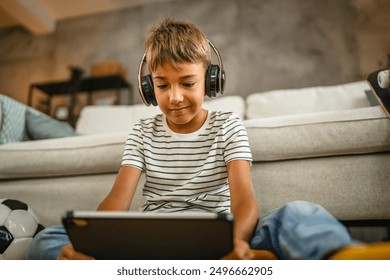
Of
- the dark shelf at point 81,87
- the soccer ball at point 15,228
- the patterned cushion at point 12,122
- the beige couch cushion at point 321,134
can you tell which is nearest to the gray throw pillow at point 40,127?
the patterned cushion at point 12,122

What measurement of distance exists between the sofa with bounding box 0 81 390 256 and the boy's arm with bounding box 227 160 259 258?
0.84ft

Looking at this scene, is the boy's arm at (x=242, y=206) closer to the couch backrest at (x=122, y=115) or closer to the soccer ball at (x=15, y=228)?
the soccer ball at (x=15, y=228)

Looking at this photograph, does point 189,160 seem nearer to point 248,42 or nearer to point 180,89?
point 180,89

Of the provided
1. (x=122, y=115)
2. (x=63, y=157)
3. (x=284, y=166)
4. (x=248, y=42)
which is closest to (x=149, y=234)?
(x=284, y=166)

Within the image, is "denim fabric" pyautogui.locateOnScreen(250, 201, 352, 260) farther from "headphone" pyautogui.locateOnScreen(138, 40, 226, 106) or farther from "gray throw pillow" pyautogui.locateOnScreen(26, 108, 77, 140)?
"gray throw pillow" pyautogui.locateOnScreen(26, 108, 77, 140)

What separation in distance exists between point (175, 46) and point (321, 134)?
17.9 inches

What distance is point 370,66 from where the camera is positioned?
6.36 ft

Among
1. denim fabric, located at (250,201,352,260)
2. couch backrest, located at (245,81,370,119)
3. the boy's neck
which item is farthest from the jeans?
couch backrest, located at (245,81,370,119)

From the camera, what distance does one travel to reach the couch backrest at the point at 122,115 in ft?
5.59

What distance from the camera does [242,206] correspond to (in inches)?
23.4

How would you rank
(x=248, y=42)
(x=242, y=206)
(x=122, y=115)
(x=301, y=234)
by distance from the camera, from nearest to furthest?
(x=301, y=234) < (x=242, y=206) < (x=122, y=115) < (x=248, y=42)

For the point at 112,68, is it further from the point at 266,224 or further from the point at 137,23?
the point at 266,224

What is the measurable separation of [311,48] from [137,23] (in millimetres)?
1387

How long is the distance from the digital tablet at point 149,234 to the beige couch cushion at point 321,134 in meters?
0.46
